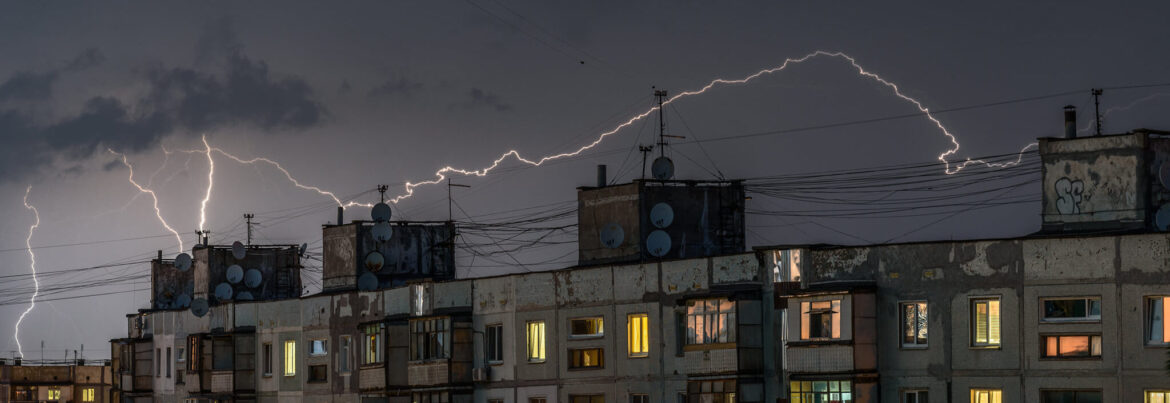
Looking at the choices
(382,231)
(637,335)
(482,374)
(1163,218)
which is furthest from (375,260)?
(1163,218)

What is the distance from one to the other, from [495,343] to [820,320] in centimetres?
1540

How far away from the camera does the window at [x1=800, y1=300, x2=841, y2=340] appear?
4672cm

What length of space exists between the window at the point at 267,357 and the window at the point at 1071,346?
3944 centimetres

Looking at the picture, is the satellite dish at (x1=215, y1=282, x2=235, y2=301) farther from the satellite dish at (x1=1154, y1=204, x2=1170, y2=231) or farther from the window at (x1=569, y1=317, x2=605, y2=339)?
the satellite dish at (x1=1154, y1=204, x2=1170, y2=231)

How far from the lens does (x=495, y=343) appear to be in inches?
2345

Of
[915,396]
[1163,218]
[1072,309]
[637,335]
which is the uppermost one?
[1163,218]

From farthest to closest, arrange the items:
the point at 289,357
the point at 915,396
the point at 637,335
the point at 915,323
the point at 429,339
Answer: the point at 289,357 → the point at 429,339 → the point at 637,335 → the point at 915,323 → the point at 915,396

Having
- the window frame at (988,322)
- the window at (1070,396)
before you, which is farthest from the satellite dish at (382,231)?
the window at (1070,396)

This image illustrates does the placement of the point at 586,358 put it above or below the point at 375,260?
below

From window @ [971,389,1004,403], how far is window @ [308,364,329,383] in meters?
32.1

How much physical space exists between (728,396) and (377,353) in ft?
64.3

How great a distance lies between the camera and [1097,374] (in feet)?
139

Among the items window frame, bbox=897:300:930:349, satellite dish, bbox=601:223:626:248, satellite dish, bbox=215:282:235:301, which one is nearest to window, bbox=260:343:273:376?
satellite dish, bbox=215:282:235:301

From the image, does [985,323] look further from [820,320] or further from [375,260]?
[375,260]
